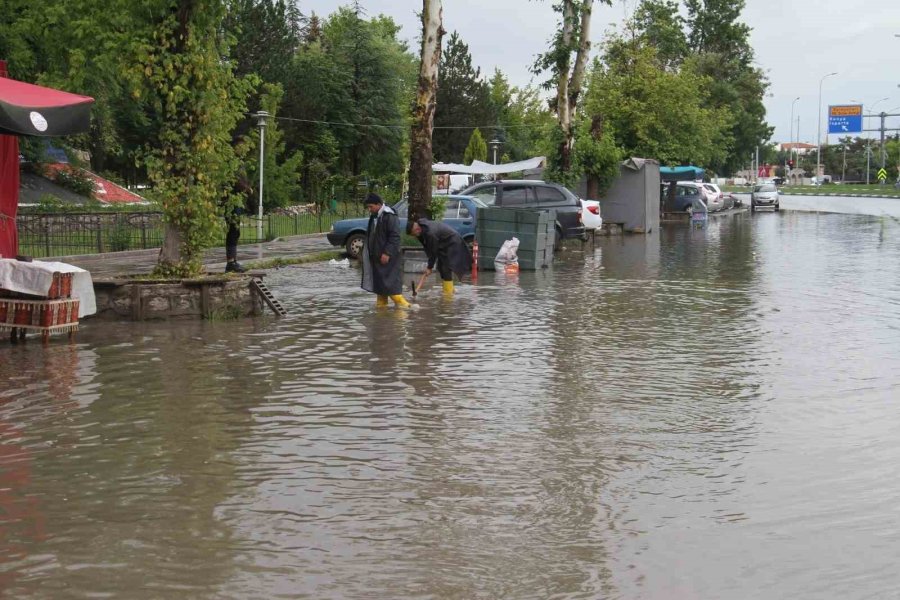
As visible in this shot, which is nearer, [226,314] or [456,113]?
[226,314]

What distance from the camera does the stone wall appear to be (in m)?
13.9

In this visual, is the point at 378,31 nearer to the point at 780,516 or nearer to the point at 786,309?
the point at 786,309

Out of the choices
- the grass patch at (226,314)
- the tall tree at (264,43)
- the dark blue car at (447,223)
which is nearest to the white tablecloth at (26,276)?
the grass patch at (226,314)

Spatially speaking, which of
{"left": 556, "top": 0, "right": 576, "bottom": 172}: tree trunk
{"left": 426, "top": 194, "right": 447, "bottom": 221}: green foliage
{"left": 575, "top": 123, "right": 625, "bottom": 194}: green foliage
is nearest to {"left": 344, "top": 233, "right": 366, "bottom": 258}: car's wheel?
{"left": 426, "top": 194, "right": 447, "bottom": 221}: green foliage

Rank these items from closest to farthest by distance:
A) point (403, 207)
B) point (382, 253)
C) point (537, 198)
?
point (382, 253), point (403, 207), point (537, 198)

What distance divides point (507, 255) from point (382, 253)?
720 centimetres

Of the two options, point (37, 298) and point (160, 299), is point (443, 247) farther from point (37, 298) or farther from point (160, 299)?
point (37, 298)

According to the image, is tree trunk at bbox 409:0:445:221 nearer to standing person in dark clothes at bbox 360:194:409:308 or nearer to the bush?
the bush

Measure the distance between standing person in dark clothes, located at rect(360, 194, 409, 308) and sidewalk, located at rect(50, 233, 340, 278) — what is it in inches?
205

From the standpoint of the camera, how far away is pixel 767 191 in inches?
2453

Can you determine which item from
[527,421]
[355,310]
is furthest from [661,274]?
[527,421]

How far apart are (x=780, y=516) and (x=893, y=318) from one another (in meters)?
9.02

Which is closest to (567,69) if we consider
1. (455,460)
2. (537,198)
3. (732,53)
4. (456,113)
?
(537,198)

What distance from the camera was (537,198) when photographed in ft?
87.0
